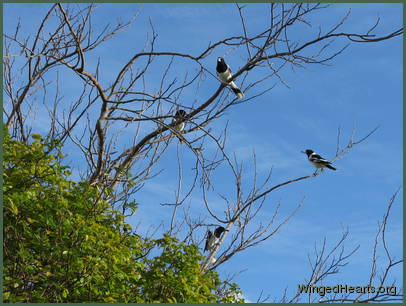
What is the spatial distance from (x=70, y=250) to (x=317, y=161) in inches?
260

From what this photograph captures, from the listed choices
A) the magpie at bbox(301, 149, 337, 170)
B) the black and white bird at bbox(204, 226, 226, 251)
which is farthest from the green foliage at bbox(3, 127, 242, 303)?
the magpie at bbox(301, 149, 337, 170)

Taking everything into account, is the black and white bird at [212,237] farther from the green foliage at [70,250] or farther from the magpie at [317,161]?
the green foliage at [70,250]

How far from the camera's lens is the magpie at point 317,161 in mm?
10110

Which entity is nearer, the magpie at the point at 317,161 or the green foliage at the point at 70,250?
the green foliage at the point at 70,250

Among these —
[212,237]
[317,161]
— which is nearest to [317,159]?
[317,161]

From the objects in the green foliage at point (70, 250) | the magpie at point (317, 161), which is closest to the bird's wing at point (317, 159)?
the magpie at point (317, 161)

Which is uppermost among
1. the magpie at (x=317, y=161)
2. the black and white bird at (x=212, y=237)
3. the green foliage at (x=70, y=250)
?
the magpie at (x=317, y=161)

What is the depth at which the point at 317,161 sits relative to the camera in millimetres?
10594

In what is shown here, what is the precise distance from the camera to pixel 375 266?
6.41 meters

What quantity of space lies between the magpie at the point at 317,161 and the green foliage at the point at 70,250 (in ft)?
15.8

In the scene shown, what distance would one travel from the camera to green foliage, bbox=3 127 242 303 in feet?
17.0

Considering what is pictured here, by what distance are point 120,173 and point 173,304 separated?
2.65 metres

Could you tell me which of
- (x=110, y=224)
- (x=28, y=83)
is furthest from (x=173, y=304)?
(x=28, y=83)

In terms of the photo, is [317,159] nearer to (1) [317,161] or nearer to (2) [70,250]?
(1) [317,161]
